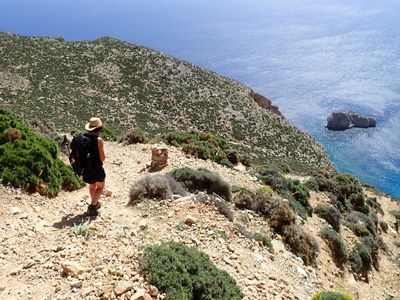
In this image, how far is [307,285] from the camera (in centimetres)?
977

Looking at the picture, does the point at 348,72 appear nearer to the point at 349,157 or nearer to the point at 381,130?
the point at 381,130

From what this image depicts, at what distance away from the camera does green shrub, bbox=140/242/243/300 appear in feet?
20.9

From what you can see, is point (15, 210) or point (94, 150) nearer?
point (94, 150)

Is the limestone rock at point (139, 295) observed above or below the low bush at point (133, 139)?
above

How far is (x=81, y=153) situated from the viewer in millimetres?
8609

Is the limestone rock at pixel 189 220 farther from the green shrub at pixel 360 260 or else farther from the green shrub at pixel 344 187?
the green shrub at pixel 344 187

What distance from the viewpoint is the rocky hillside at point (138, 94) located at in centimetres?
3953

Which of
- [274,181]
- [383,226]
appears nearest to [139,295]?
[274,181]

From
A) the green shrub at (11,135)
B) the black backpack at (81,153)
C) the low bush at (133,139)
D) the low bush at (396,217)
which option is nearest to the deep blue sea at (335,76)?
the low bush at (396,217)

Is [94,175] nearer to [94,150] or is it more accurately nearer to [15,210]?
[94,150]

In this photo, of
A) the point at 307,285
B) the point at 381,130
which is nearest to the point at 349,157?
the point at 381,130

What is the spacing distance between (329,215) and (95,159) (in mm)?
10160

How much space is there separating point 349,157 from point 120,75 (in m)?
35.8

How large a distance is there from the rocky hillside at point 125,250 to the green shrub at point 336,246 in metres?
0.22
